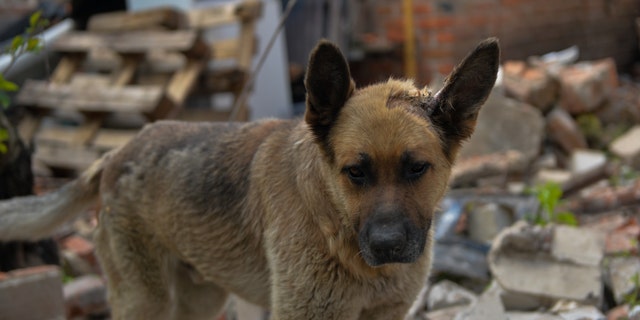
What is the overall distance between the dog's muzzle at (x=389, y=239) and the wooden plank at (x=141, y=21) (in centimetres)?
561

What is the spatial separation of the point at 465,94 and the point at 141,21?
577 cm

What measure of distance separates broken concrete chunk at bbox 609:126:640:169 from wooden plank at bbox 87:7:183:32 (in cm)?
512

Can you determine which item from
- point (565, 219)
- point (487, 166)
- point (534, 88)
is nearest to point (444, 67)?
point (534, 88)

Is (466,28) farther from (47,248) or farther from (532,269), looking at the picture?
(47,248)

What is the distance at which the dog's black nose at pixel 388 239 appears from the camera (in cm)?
284

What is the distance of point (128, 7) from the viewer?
9.94m

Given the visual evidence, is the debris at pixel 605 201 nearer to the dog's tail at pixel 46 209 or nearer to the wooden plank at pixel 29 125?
the dog's tail at pixel 46 209

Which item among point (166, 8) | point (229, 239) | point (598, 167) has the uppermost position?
point (166, 8)

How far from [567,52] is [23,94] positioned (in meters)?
7.12

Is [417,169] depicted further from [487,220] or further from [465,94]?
[487,220]

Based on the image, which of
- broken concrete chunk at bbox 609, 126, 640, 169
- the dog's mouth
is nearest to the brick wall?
broken concrete chunk at bbox 609, 126, 640, 169

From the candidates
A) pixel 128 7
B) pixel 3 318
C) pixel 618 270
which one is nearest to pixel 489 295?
pixel 618 270

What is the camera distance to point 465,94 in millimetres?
3082

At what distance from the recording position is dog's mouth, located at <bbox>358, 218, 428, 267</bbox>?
112 inches
